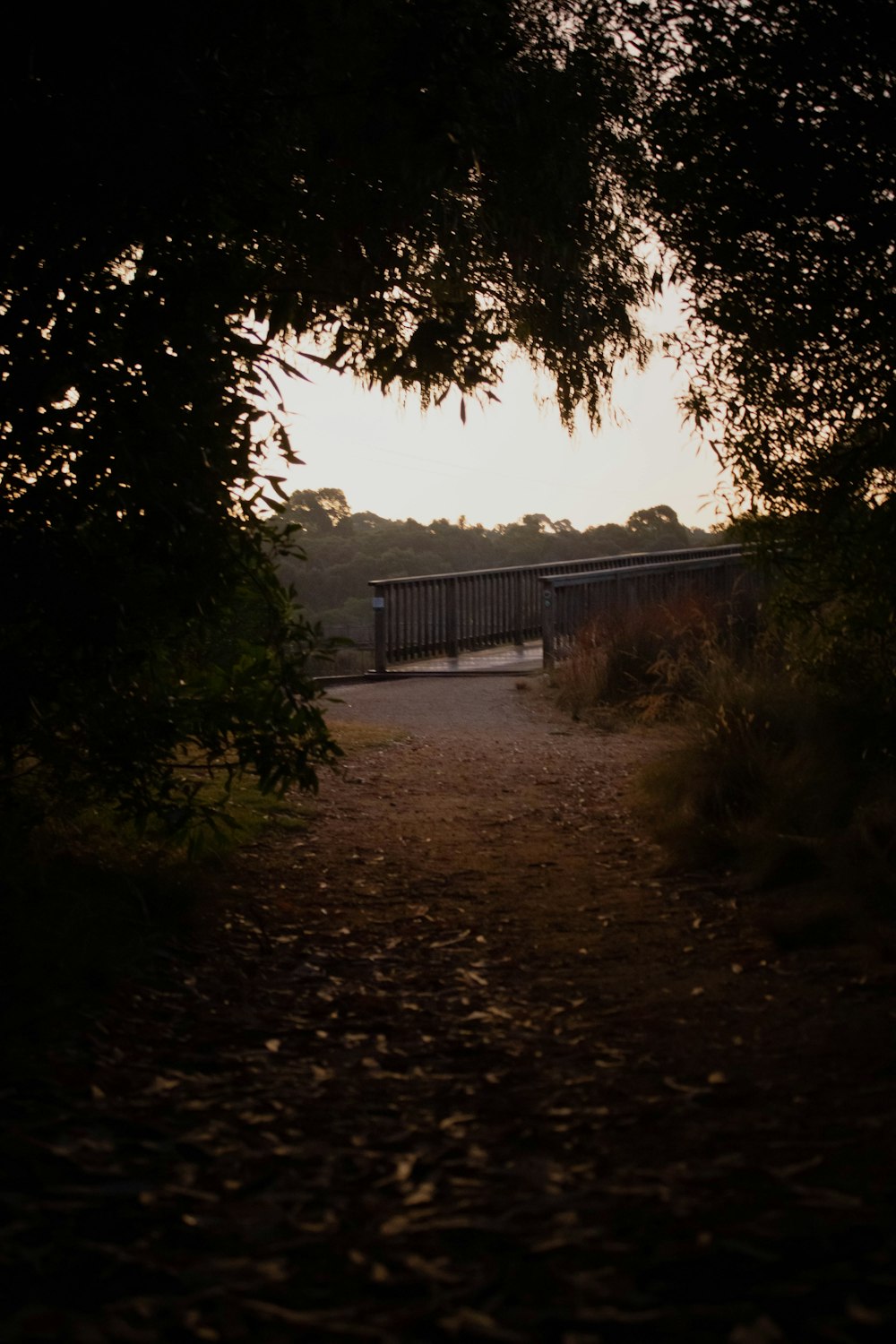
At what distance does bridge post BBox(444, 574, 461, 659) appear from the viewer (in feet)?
58.6

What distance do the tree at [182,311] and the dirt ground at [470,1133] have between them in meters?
1.01

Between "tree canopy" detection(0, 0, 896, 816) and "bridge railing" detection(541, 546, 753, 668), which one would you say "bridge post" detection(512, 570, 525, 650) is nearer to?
"bridge railing" detection(541, 546, 753, 668)

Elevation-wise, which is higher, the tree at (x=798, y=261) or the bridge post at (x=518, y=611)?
the tree at (x=798, y=261)

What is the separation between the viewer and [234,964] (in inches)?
172

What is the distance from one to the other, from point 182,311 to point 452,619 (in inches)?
547

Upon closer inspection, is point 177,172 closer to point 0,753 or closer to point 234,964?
point 0,753

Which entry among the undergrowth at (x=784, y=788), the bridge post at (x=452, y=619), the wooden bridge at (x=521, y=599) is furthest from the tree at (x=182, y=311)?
the bridge post at (x=452, y=619)

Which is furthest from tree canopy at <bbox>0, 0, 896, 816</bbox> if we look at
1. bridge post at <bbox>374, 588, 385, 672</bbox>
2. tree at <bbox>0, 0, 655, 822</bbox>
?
bridge post at <bbox>374, 588, 385, 672</bbox>

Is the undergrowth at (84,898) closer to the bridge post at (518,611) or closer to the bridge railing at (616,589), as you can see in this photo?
the bridge railing at (616,589)

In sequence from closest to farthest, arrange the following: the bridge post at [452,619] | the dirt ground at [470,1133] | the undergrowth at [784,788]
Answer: the dirt ground at [470,1133], the undergrowth at [784,788], the bridge post at [452,619]

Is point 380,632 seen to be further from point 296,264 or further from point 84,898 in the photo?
point 84,898

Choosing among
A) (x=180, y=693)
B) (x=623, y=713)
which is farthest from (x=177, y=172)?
(x=623, y=713)

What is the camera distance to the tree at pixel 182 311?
4.05 metres

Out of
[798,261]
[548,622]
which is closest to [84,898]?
[798,261]
